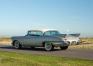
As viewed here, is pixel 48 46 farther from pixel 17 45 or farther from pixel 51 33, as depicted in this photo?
pixel 17 45

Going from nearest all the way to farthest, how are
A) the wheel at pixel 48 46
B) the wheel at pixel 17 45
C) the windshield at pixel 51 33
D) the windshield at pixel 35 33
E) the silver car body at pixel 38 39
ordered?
the silver car body at pixel 38 39 < the wheel at pixel 48 46 < the windshield at pixel 51 33 < the windshield at pixel 35 33 < the wheel at pixel 17 45

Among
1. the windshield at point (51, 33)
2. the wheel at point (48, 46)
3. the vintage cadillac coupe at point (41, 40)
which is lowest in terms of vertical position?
the wheel at point (48, 46)

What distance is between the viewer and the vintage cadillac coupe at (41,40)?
22197 mm

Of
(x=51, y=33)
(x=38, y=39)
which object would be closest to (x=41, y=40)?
(x=38, y=39)

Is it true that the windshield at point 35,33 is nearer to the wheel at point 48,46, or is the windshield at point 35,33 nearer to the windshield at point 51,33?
the windshield at point 51,33

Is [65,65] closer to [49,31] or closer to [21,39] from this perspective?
[49,31]

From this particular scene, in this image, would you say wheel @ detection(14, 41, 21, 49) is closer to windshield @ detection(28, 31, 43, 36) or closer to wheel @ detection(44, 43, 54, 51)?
windshield @ detection(28, 31, 43, 36)

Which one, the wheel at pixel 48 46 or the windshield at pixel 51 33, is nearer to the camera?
the wheel at pixel 48 46

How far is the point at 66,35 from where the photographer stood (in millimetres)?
22594

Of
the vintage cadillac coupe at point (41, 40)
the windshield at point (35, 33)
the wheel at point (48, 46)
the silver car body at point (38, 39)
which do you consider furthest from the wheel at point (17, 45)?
the wheel at point (48, 46)

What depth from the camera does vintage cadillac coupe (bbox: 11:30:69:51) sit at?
22197mm

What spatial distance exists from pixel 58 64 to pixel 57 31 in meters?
10.4

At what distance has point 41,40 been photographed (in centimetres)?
2298

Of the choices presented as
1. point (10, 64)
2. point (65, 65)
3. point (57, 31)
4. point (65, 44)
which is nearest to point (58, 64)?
point (65, 65)
